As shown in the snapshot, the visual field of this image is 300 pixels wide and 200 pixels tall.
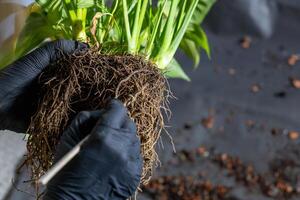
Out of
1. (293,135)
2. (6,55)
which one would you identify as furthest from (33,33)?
(293,135)

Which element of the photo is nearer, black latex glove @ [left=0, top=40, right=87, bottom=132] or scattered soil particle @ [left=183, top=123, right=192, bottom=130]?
black latex glove @ [left=0, top=40, right=87, bottom=132]

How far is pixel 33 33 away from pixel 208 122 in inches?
30.0

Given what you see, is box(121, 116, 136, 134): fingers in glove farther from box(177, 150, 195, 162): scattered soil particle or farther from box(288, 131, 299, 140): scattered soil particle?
box(288, 131, 299, 140): scattered soil particle

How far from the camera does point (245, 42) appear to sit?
4.99ft

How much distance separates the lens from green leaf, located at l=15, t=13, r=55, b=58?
2.63ft

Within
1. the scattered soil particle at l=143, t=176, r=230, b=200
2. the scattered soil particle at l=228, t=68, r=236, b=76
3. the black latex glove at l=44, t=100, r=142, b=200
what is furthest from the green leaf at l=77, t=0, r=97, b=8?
the scattered soil particle at l=228, t=68, r=236, b=76

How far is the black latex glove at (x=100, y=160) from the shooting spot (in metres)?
0.56

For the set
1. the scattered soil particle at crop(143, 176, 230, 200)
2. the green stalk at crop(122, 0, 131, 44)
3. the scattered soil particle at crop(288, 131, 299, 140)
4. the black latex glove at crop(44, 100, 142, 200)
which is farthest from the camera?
the scattered soil particle at crop(288, 131, 299, 140)

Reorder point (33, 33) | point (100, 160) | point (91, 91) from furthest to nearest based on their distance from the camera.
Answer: point (33, 33) → point (91, 91) → point (100, 160)

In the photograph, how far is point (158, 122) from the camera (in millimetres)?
717

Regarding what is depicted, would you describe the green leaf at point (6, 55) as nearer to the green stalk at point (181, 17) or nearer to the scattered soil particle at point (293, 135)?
the green stalk at point (181, 17)

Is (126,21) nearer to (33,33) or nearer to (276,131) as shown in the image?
(33,33)

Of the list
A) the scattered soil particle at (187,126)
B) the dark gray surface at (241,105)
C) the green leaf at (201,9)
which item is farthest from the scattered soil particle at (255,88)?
the green leaf at (201,9)

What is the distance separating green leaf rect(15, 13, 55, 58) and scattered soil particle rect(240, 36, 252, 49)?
86cm
